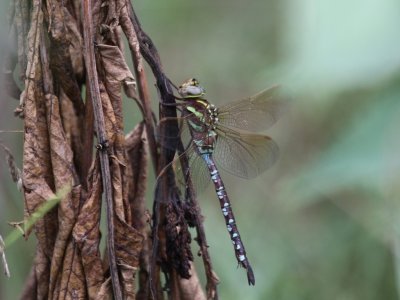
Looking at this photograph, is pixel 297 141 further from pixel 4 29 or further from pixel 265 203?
pixel 4 29

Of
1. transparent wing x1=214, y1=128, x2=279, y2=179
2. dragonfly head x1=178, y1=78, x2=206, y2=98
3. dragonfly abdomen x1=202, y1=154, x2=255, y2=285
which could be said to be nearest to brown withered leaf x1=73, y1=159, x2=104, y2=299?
dragonfly abdomen x1=202, y1=154, x2=255, y2=285

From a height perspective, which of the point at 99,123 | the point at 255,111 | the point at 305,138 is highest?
the point at 305,138

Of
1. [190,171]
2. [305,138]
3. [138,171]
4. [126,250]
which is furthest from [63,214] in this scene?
[305,138]

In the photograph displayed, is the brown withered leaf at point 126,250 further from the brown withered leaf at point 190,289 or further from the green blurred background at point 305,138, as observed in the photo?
the green blurred background at point 305,138

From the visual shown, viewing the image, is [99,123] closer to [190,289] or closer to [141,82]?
[141,82]

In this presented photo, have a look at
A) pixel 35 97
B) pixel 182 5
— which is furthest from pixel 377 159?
pixel 182 5

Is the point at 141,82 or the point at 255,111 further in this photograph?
the point at 255,111
